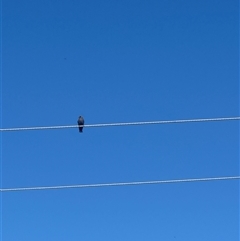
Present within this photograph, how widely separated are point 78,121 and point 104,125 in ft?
13.9

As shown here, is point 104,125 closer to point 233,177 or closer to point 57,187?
point 57,187

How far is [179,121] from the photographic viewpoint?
977 cm

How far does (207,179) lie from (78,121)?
190 inches

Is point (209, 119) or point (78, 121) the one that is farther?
point (78, 121)

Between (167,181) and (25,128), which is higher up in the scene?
(25,128)

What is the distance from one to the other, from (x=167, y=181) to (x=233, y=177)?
87 cm

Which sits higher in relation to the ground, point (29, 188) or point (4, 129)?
point (4, 129)

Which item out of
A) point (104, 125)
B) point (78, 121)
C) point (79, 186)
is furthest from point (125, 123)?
point (78, 121)

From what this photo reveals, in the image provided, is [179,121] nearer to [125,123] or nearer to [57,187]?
[125,123]

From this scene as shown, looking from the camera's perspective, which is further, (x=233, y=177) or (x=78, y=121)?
(x=78, y=121)

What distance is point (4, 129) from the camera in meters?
9.59

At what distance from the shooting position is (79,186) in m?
9.46

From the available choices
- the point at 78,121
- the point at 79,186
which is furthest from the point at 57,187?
the point at 78,121

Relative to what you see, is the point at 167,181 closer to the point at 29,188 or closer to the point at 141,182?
the point at 141,182
